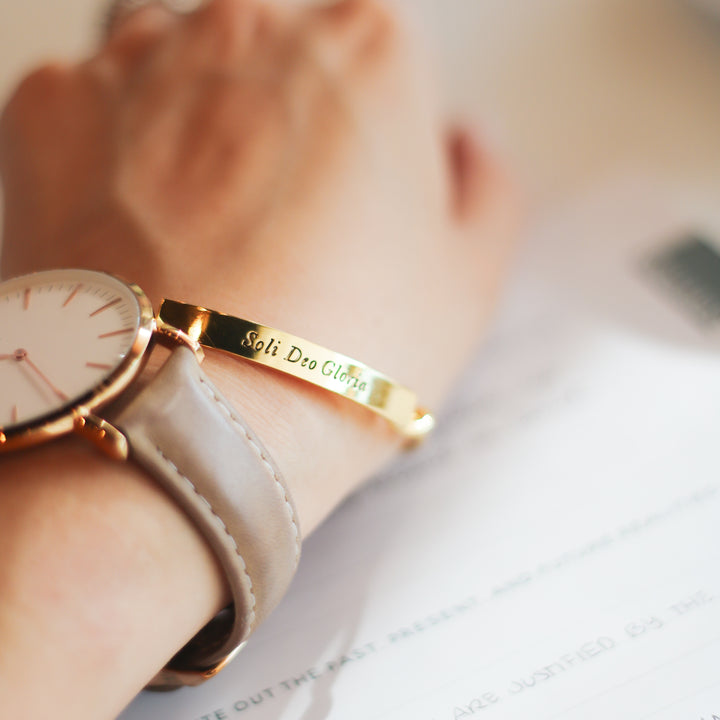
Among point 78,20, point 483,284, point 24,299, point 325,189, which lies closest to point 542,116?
point 483,284

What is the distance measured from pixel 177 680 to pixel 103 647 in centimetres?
10

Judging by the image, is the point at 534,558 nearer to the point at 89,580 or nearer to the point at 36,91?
the point at 89,580

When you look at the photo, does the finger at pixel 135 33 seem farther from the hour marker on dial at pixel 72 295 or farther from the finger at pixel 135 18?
the hour marker on dial at pixel 72 295

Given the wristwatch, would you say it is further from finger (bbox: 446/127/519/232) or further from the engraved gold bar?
finger (bbox: 446/127/519/232)

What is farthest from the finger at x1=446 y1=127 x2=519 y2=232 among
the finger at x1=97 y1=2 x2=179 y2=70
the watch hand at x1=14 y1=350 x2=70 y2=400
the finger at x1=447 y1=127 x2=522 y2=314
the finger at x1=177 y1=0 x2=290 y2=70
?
the watch hand at x1=14 y1=350 x2=70 y2=400

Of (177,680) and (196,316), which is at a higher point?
(196,316)

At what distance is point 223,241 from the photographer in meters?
0.64

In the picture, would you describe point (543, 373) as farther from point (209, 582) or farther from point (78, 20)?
point (78, 20)

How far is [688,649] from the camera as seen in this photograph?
1.71 ft

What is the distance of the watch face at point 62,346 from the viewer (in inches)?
17.6

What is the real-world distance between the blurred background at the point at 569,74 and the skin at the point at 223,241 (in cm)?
19

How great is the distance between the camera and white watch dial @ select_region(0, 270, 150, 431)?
1.49 feet

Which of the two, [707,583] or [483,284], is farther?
[483,284]

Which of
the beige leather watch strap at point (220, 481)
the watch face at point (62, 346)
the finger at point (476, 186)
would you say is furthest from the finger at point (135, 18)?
the beige leather watch strap at point (220, 481)
